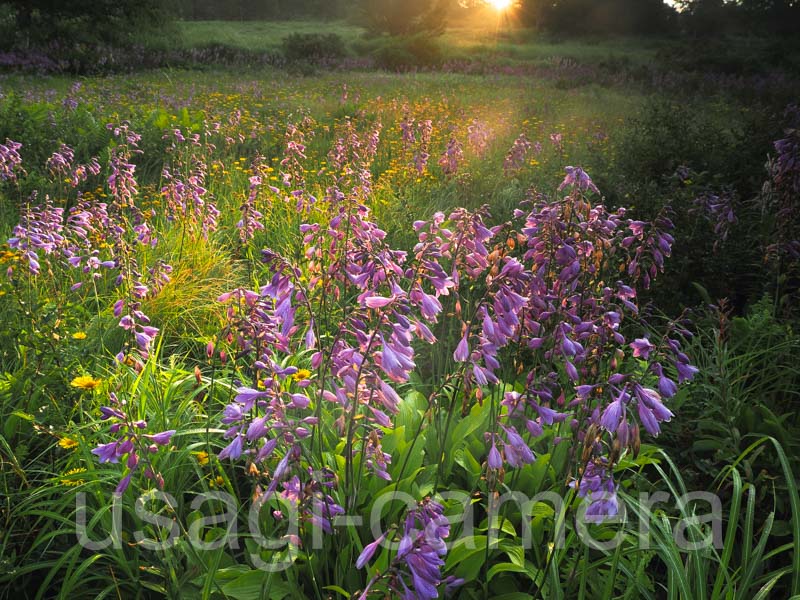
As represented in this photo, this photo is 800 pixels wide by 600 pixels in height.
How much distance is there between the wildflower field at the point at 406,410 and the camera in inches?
68.2

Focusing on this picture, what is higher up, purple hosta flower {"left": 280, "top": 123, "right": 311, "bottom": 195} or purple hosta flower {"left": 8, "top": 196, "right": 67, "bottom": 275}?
purple hosta flower {"left": 280, "top": 123, "right": 311, "bottom": 195}

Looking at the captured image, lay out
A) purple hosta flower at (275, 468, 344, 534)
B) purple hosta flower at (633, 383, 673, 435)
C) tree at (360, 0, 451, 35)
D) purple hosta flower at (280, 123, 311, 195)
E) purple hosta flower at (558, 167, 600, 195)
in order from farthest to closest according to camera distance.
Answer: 1. tree at (360, 0, 451, 35)
2. purple hosta flower at (280, 123, 311, 195)
3. purple hosta flower at (558, 167, 600, 195)
4. purple hosta flower at (275, 468, 344, 534)
5. purple hosta flower at (633, 383, 673, 435)

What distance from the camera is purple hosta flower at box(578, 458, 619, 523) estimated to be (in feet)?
5.56

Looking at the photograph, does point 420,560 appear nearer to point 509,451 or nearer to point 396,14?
point 509,451

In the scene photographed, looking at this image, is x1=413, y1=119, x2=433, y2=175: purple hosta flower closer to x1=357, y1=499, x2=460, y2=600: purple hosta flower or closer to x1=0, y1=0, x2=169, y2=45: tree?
x1=357, y1=499, x2=460, y2=600: purple hosta flower

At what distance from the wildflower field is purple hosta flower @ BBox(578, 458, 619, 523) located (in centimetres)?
1

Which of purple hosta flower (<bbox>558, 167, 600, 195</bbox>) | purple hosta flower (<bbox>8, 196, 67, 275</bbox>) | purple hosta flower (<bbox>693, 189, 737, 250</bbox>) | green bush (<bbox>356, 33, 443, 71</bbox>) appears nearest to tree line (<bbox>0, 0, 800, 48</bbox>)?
green bush (<bbox>356, 33, 443, 71</bbox>)

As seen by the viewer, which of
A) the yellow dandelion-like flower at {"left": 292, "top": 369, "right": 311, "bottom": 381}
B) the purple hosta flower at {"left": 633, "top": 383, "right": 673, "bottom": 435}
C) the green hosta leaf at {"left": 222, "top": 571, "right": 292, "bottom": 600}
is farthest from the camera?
the yellow dandelion-like flower at {"left": 292, "top": 369, "right": 311, "bottom": 381}

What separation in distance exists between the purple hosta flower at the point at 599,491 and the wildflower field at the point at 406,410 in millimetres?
10

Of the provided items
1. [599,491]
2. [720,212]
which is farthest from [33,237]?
[720,212]

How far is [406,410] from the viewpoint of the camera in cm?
284

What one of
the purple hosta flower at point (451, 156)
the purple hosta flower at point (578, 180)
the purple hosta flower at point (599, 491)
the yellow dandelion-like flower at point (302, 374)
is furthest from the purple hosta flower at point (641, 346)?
the purple hosta flower at point (451, 156)

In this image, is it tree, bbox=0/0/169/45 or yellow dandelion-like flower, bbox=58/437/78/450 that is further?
tree, bbox=0/0/169/45

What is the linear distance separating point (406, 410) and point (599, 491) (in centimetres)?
125
